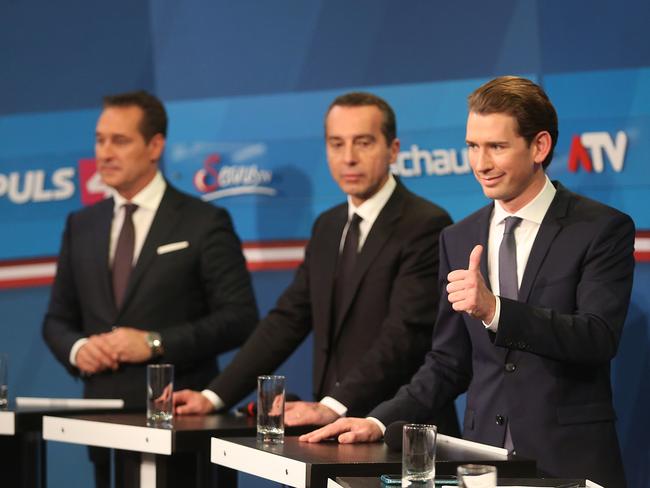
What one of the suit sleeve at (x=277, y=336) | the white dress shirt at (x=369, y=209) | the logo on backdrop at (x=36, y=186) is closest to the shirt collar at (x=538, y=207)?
the white dress shirt at (x=369, y=209)

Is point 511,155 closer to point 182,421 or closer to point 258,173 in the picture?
point 182,421

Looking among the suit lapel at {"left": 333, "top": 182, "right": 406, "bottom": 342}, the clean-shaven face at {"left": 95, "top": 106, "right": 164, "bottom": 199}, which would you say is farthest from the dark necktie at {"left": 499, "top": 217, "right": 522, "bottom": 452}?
the clean-shaven face at {"left": 95, "top": 106, "right": 164, "bottom": 199}

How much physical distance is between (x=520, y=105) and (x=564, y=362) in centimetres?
79

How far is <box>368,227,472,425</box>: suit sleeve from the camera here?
12.1ft

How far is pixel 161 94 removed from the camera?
20.8 feet

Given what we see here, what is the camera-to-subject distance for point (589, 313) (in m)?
3.43

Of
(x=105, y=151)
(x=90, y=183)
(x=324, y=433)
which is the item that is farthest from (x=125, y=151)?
(x=324, y=433)

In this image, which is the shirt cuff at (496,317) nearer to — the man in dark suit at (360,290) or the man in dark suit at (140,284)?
the man in dark suit at (360,290)

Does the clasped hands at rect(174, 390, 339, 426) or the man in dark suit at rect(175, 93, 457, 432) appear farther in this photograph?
the man in dark suit at rect(175, 93, 457, 432)

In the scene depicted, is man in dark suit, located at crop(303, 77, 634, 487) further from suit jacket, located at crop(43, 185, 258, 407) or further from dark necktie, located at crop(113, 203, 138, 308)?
dark necktie, located at crop(113, 203, 138, 308)

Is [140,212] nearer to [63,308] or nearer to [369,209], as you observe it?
[63,308]

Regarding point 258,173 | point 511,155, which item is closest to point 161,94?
point 258,173

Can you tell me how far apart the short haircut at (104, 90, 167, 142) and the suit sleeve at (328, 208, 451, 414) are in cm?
154

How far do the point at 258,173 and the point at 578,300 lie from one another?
2792 mm
